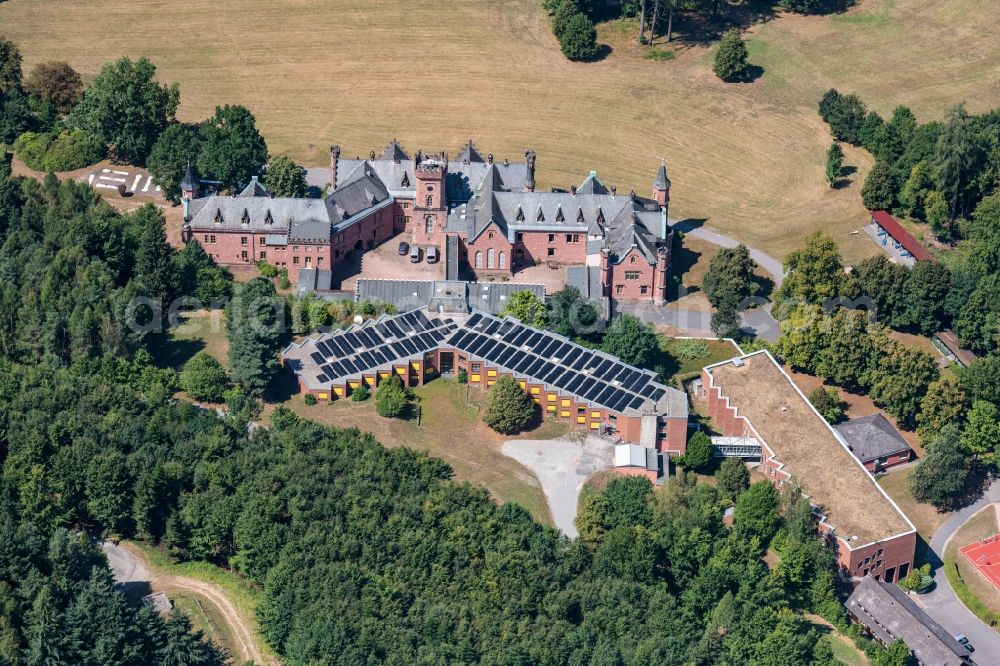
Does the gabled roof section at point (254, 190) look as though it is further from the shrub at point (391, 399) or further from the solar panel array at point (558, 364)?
the shrub at point (391, 399)

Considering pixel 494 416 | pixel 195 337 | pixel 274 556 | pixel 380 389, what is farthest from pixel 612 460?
pixel 195 337

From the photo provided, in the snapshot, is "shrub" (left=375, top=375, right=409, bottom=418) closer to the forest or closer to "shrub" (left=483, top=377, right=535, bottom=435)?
the forest

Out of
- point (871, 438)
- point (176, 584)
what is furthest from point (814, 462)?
point (176, 584)

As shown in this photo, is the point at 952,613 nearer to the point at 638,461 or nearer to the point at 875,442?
the point at 875,442

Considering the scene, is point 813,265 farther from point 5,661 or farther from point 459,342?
point 5,661

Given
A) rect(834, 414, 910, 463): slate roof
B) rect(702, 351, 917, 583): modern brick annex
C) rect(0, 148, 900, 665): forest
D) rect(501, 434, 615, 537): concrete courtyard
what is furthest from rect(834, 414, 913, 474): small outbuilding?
rect(501, 434, 615, 537): concrete courtyard

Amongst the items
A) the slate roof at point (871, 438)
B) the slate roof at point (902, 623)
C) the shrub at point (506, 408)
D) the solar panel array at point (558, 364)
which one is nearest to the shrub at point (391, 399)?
the solar panel array at point (558, 364)

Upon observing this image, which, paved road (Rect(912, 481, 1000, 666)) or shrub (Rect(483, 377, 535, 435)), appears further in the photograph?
shrub (Rect(483, 377, 535, 435))
